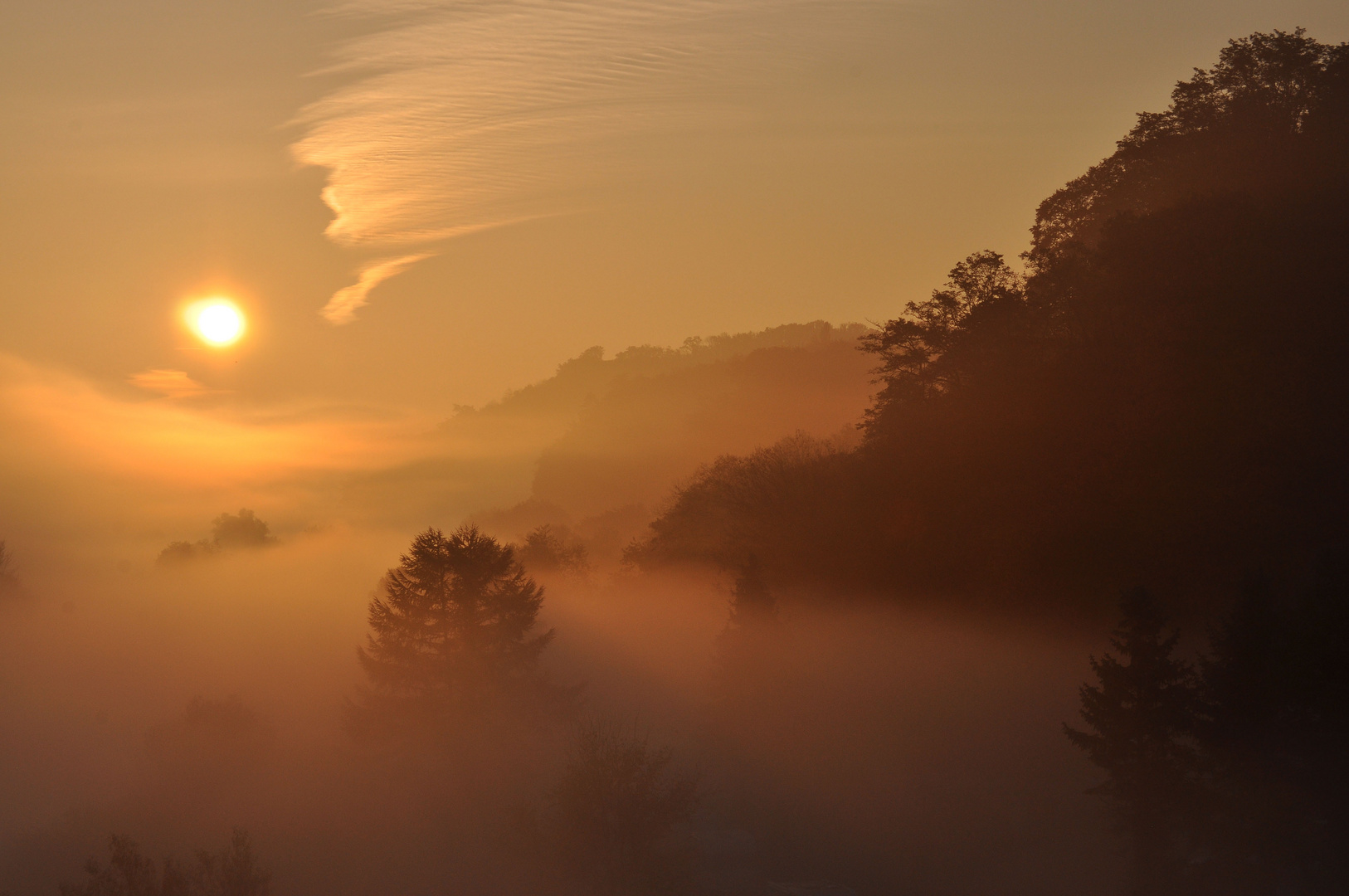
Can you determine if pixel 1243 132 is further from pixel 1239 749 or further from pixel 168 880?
pixel 168 880

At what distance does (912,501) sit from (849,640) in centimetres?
919

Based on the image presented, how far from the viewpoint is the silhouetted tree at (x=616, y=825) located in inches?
1660

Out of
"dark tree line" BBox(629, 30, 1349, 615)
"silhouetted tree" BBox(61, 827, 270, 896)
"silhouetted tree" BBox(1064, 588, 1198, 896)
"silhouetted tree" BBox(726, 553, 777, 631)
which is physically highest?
"dark tree line" BBox(629, 30, 1349, 615)

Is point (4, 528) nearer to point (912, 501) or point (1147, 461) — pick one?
point (912, 501)

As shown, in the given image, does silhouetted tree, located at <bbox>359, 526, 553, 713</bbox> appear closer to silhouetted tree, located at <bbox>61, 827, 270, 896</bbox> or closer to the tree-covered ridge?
silhouetted tree, located at <bbox>61, 827, 270, 896</bbox>

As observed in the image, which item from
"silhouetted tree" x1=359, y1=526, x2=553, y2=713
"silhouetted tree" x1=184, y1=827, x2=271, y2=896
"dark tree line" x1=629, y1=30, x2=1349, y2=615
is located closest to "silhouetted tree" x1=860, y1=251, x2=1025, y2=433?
"dark tree line" x1=629, y1=30, x2=1349, y2=615

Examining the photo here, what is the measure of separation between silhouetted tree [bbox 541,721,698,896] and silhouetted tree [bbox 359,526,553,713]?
64.9ft

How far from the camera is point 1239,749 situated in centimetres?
3953

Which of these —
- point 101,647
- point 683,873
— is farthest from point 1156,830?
point 101,647

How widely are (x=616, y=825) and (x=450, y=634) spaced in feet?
75.2

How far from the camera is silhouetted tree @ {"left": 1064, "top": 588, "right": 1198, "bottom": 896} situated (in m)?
41.0

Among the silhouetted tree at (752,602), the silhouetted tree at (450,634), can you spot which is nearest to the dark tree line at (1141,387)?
the silhouetted tree at (752,602)

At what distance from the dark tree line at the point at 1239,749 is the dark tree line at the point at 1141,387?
16.9m

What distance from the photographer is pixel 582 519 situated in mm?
182000
